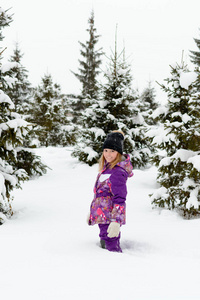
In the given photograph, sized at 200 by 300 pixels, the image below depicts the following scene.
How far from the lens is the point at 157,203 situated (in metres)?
5.55

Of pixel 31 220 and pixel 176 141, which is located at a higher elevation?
pixel 176 141

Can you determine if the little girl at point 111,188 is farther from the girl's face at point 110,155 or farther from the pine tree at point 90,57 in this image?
the pine tree at point 90,57

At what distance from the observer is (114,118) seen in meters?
11.0

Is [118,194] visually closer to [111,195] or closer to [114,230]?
[111,195]

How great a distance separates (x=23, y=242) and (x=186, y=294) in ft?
7.04

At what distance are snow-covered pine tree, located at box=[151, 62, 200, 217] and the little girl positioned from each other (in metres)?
2.03

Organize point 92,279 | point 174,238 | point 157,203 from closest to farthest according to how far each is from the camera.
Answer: point 92,279 < point 174,238 < point 157,203

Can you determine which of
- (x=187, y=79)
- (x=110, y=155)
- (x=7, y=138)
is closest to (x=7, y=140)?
(x=7, y=138)

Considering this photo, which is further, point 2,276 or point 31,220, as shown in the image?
point 31,220

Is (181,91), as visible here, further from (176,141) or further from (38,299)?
(38,299)

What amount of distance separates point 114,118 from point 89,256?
344 inches

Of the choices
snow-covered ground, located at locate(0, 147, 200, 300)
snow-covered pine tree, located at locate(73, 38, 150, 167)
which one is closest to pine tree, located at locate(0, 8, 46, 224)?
snow-covered ground, located at locate(0, 147, 200, 300)

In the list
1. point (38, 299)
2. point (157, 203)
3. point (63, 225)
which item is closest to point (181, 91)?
point (157, 203)

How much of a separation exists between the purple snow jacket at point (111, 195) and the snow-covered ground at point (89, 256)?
0.39 metres
